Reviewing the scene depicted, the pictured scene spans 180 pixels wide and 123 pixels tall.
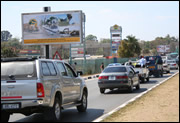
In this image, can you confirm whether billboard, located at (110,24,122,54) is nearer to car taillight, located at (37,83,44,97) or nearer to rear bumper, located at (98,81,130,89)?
rear bumper, located at (98,81,130,89)

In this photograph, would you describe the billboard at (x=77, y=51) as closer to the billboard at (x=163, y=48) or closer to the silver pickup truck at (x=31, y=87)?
the silver pickup truck at (x=31, y=87)

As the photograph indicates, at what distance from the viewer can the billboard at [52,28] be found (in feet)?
157

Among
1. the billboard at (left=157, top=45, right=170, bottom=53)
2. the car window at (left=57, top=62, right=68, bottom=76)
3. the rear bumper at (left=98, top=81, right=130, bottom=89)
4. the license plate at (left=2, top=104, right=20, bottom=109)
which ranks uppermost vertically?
the billboard at (left=157, top=45, right=170, bottom=53)

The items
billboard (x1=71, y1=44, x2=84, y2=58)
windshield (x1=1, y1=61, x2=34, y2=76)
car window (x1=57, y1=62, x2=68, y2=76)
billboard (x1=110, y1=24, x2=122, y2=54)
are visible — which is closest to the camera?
windshield (x1=1, y1=61, x2=34, y2=76)

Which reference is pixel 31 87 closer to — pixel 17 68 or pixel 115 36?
pixel 17 68

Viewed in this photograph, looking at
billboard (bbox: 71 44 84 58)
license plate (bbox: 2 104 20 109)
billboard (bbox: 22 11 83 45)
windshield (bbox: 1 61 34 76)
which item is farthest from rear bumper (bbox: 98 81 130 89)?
billboard (bbox: 71 44 84 58)

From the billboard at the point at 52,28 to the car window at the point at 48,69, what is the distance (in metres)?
37.0

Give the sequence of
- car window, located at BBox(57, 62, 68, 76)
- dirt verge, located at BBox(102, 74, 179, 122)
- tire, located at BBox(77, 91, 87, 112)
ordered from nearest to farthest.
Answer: dirt verge, located at BBox(102, 74, 179, 122), car window, located at BBox(57, 62, 68, 76), tire, located at BBox(77, 91, 87, 112)

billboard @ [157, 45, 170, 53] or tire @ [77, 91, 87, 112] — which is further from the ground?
billboard @ [157, 45, 170, 53]

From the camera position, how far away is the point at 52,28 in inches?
1908

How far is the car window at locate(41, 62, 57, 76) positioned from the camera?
396 inches

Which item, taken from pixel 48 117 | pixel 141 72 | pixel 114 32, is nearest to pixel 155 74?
pixel 141 72

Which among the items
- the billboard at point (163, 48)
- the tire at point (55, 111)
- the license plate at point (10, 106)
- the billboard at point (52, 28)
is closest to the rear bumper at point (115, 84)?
the tire at point (55, 111)

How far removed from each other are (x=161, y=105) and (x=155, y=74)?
22737 mm
